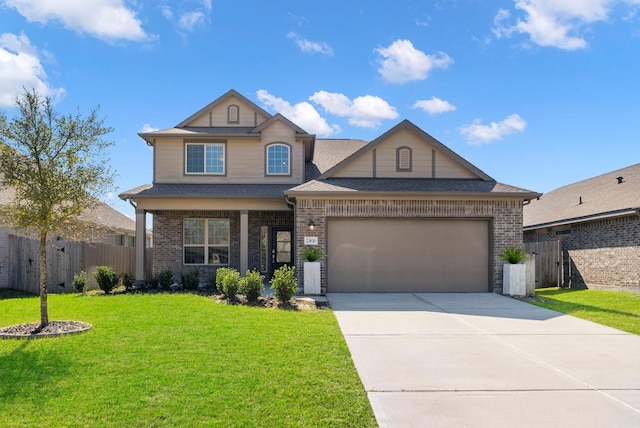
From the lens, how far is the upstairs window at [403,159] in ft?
47.3

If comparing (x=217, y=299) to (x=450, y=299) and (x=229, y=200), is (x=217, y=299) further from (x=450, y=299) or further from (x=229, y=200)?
(x=450, y=299)

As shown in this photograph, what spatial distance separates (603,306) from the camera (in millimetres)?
11758

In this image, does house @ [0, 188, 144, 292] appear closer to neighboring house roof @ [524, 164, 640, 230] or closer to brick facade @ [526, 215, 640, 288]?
brick facade @ [526, 215, 640, 288]

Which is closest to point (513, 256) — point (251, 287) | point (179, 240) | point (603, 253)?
point (603, 253)

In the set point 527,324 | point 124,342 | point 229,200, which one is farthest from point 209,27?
point 527,324

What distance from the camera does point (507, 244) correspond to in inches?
528

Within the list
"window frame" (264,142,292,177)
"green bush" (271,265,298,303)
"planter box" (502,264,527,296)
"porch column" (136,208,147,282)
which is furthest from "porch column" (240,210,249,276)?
"planter box" (502,264,527,296)

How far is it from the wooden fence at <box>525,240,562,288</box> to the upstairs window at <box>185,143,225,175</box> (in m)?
12.0

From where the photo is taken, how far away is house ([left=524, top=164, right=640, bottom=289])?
48.2 ft

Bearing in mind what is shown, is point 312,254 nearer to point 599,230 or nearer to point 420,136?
point 420,136

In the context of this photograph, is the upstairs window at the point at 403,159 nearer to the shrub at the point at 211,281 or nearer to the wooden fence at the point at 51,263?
the shrub at the point at 211,281

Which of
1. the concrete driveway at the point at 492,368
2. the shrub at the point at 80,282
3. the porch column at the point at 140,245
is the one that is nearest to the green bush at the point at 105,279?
the shrub at the point at 80,282

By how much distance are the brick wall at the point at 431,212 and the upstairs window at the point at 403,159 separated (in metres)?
1.49

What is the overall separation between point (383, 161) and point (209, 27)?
6.75 metres
